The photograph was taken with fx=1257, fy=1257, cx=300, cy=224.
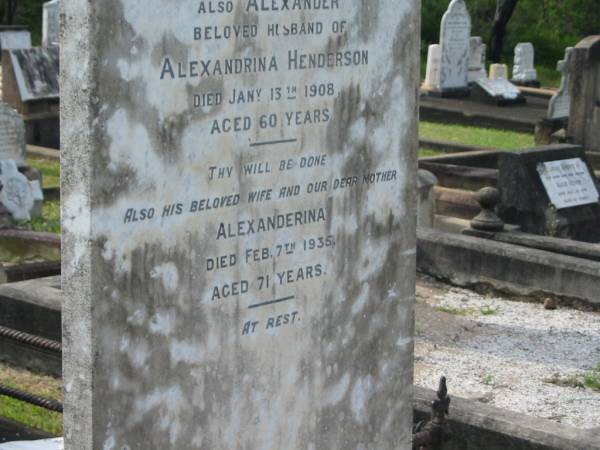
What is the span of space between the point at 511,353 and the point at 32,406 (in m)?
3.11

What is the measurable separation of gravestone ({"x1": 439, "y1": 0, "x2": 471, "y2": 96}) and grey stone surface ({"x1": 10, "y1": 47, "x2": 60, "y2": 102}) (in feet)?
25.1

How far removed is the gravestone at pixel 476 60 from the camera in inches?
942

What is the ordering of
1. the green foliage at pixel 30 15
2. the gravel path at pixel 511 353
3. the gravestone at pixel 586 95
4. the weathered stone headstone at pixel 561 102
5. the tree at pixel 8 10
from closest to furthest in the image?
1. the gravel path at pixel 511 353
2. the gravestone at pixel 586 95
3. the weathered stone headstone at pixel 561 102
4. the tree at pixel 8 10
5. the green foliage at pixel 30 15

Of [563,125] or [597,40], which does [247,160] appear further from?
[563,125]

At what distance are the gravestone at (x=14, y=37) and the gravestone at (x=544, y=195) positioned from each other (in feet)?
56.8

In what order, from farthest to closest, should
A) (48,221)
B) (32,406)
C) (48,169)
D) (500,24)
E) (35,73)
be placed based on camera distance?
1. (500,24)
2. (35,73)
3. (48,169)
4. (48,221)
5. (32,406)

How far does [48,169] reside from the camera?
1509 centimetres

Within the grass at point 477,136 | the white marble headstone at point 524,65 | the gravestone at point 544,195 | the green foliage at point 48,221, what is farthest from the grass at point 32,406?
the white marble headstone at point 524,65

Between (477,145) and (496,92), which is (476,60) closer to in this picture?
(496,92)

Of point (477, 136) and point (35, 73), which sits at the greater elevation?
point (35, 73)

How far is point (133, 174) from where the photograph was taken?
3363 millimetres

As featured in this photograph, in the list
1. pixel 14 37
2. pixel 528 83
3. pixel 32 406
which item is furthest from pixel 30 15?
pixel 32 406

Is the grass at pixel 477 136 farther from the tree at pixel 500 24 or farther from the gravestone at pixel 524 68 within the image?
the tree at pixel 500 24

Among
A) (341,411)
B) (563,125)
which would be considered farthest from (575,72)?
(341,411)
